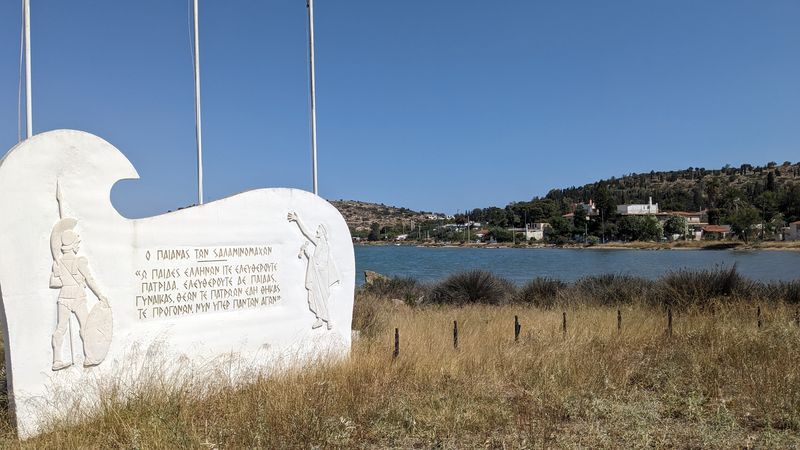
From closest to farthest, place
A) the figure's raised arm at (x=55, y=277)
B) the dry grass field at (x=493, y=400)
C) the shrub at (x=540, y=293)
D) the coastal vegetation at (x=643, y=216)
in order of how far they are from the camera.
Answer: the dry grass field at (x=493, y=400)
the figure's raised arm at (x=55, y=277)
the shrub at (x=540, y=293)
the coastal vegetation at (x=643, y=216)

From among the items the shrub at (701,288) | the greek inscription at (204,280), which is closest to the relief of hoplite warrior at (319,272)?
the greek inscription at (204,280)

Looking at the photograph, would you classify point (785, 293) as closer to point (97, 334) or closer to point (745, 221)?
point (97, 334)

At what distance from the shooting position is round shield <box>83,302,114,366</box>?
17.8ft

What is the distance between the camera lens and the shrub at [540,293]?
17.2m

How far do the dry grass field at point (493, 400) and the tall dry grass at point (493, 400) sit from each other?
0.02m

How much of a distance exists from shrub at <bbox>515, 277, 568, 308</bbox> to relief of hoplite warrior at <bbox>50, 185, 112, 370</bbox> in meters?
13.1

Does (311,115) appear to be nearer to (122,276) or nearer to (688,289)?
(122,276)

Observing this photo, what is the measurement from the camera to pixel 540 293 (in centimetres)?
1855

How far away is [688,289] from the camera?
13.7 m

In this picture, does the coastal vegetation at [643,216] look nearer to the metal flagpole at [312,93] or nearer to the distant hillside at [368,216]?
the distant hillside at [368,216]

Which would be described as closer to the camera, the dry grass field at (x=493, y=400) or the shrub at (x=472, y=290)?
the dry grass field at (x=493, y=400)

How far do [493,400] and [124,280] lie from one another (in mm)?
4026

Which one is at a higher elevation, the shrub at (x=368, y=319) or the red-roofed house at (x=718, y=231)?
the red-roofed house at (x=718, y=231)

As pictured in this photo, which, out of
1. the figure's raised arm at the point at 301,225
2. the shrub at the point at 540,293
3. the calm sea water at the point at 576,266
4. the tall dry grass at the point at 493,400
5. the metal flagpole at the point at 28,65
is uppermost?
the metal flagpole at the point at 28,65
